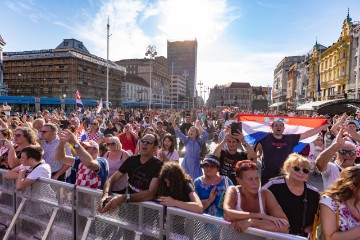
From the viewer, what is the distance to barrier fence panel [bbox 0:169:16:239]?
4.23 metres

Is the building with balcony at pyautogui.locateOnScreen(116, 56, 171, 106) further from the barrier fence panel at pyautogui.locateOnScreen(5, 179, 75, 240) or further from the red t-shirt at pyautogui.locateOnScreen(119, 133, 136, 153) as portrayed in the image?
the barrier fence panel at pyautogui.locateOnScreen(5, 179, 75, 240)

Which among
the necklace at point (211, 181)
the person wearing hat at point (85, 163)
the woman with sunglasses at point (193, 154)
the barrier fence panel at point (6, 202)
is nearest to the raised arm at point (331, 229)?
the necklace at point (211, 181)

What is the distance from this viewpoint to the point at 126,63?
129 meters

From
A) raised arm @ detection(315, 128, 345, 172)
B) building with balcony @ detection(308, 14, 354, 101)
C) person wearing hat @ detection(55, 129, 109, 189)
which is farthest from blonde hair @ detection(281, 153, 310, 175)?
building with balcony @ detection(308, 14, 354, 101)

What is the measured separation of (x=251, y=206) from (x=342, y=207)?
0.77 m

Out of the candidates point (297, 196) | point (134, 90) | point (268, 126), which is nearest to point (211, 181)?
point (297, 196)

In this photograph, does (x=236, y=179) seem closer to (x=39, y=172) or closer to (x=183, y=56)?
(x=39, y=172)

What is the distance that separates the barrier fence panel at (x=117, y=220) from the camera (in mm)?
2953

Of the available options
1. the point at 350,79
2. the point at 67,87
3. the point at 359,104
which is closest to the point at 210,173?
the point at 359,104

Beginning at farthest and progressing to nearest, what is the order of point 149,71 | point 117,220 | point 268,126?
point 149,71, point 268,126, point 117,220

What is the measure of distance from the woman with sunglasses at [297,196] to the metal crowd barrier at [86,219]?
599 mm

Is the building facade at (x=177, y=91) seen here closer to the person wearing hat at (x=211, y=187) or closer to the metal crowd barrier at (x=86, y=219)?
the metal crowd barrier at (x=86, y=219)

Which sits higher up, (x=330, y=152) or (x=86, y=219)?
(x=330, y=152)

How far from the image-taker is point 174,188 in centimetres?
298
